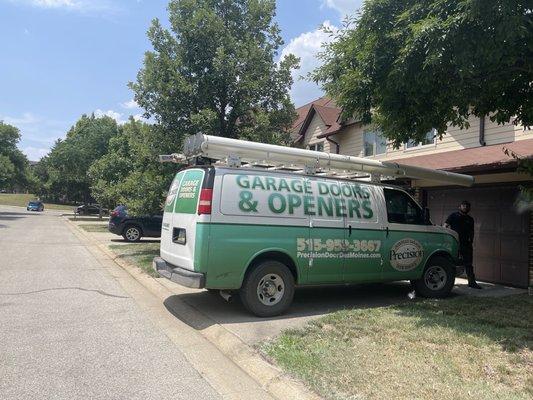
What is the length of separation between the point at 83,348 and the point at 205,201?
241 centimetres

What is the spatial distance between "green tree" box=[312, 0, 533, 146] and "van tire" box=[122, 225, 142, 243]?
13314mm

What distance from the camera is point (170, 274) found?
7.25 meters

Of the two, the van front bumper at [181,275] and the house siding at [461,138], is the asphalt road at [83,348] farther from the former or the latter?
the house siding at [461,138]

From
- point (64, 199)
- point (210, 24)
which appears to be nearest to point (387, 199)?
point (210, 24)

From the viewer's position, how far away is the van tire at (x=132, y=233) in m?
20.1

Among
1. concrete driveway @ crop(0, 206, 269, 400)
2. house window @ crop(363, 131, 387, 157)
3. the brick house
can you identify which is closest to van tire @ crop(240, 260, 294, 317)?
concrete driveway @ crop(0, 206, 269, 400)

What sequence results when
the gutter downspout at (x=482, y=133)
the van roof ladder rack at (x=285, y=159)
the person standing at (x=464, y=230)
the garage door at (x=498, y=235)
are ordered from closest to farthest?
1. the van roof ladder rack at (x=285, y=159)
2. the person standing at (x=464, y=230)
3. the garage door at (x=498, y=235)
4. the gutter downspout at (x=482, y=133)

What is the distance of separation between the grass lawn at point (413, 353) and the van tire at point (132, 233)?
47.9 feet

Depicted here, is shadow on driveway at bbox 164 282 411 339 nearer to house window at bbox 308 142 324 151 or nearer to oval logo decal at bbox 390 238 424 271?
oval logo decal at bbox 390 238 424 271

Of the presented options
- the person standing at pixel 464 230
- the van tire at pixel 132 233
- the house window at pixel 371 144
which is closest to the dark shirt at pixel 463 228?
the person standing at pixel 464 230

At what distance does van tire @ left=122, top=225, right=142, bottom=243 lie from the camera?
2006cm

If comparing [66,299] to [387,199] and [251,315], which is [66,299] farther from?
[387,199]

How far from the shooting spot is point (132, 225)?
20141 millimetres

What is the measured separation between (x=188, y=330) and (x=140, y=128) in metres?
9.08
